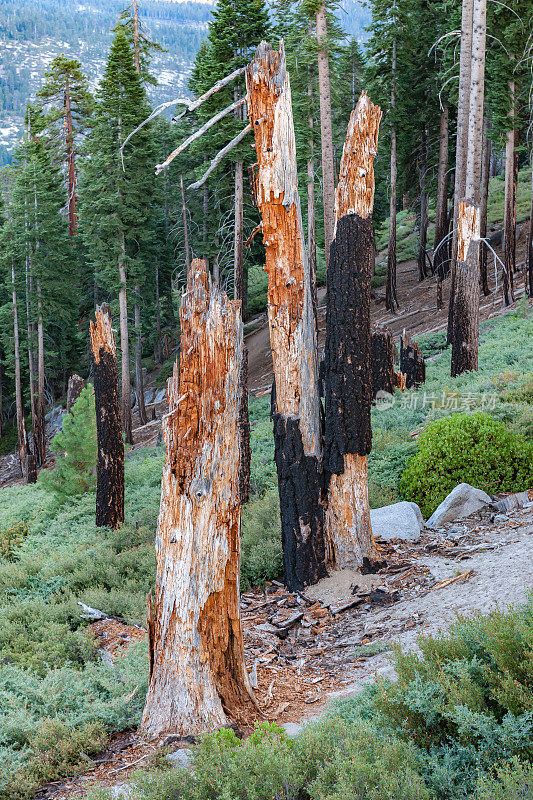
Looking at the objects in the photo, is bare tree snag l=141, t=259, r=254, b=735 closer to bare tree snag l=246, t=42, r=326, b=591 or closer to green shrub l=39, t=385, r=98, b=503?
bare tree snag l=246, t=42, r=326, b=591

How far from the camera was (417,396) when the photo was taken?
13.1 metres

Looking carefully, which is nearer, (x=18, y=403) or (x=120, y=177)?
(x=120, y=177)

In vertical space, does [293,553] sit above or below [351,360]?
below

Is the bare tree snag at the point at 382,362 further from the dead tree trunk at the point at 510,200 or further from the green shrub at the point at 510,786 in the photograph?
the green shrub at the point at 510,786

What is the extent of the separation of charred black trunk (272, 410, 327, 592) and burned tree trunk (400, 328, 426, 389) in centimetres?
842

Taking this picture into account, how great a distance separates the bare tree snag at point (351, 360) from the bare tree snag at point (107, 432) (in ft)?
21.9

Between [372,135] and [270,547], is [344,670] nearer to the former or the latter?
[270,547]

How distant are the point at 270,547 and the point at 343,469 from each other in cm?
153

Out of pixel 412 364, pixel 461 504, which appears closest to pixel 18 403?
pixel 412 364

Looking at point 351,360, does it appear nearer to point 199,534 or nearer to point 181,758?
point 199,534

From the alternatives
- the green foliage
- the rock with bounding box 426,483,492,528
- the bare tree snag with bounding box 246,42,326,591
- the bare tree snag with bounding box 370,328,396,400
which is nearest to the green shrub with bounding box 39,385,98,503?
the green foliage

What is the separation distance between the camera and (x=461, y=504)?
8273mm

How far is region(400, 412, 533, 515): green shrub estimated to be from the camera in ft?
28.1

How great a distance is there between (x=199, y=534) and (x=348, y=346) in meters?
3.53
